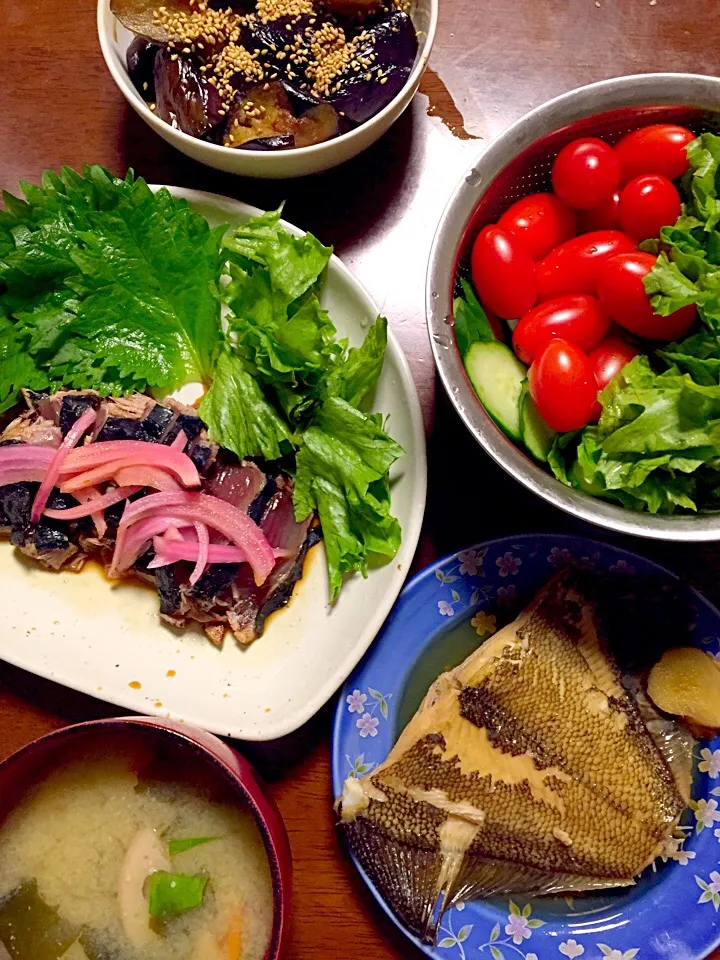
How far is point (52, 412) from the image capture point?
1635 mm

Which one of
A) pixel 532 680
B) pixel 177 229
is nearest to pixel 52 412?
pixel 177 229

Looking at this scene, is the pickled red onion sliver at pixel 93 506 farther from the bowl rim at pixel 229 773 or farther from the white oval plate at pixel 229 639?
the bowl rim at pixel 229 773

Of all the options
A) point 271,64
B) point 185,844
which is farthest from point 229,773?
point 271,64

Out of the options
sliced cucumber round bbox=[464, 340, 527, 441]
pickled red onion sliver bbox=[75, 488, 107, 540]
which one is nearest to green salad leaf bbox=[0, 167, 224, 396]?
pickled red onion sliver bbox=[75, 488, 107, 540]

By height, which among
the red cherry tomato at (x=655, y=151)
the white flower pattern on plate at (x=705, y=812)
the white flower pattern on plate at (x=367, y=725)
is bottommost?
the white flower pattern on plate at (x=705, y=812)

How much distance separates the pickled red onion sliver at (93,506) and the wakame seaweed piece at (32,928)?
71 cm

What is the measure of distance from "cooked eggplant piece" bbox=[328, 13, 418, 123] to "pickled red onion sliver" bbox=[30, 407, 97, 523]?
79 cm

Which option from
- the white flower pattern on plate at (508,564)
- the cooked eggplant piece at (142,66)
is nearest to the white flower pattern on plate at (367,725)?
the white flower pattern on plate at (508,564)

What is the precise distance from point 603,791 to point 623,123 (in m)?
1.25

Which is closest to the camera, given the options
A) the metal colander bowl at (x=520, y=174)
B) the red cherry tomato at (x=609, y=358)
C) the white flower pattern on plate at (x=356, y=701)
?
the metal colander bowl at (x=520, y=174)

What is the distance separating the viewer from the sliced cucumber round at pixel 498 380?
4.55 feet

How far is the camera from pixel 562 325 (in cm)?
138

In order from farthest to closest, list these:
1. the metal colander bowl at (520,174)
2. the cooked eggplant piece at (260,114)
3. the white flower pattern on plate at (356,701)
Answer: the white flower pattern on plate at (356,701) → the cooked eggplant piece at (260,114) → the metal colander bowl at (520,174)

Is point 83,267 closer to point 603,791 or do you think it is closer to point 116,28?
point 116,28
